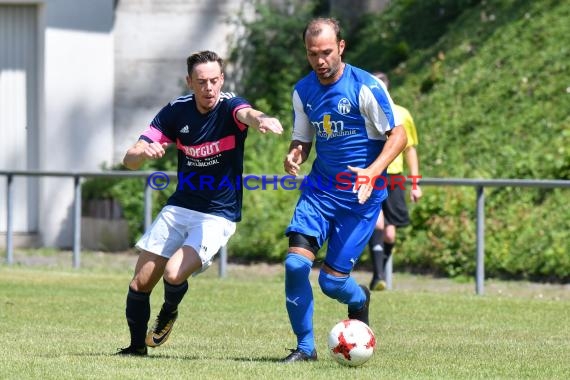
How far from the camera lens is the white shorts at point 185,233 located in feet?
29.0

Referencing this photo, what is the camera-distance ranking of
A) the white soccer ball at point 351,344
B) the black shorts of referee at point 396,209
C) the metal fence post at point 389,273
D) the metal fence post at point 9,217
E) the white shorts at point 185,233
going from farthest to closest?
the metal fence post at point 9,217 → the metal fence post at point 389,273 → the black shorts of referee at point 396,209 → the white shorts at point 185,233 → the white soccer ball at point 351,344

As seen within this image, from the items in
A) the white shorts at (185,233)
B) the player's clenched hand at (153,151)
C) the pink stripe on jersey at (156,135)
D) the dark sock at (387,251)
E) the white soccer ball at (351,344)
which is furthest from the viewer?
the dark sock at (387,251)

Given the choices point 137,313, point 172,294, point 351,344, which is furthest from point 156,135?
point 351,344

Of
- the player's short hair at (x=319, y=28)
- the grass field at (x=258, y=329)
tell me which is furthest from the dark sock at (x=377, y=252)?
the player's short hair at (x=319, y=28)

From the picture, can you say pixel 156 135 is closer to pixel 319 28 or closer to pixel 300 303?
pixel 319 28

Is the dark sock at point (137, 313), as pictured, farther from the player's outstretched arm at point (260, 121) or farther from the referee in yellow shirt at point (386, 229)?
the referee in yellow shirt at point (386, 229)

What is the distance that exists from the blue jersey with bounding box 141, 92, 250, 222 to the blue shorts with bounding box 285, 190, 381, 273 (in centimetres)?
56

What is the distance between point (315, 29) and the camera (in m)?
8.54

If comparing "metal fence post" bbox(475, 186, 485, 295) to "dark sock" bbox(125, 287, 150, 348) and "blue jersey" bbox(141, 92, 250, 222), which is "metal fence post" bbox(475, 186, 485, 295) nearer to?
"blue jersey" bbox(141, 92, 250, 222)

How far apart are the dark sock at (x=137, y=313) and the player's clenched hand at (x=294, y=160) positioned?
1.31 m

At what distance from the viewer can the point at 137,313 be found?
8.90m

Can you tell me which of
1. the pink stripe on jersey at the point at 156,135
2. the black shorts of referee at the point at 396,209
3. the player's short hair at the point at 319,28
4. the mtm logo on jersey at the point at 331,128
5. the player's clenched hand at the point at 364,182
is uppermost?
the player's short hair at the point at 319,28

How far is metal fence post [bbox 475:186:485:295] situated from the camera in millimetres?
14055

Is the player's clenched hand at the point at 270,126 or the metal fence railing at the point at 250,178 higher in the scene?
the player's clenched hand at the point at 270,126
